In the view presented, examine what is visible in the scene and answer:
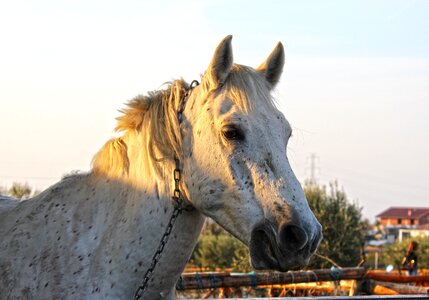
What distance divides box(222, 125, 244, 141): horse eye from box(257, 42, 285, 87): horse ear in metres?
0.54

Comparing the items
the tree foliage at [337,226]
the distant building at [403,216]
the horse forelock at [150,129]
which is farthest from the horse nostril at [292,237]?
the distant building at [403,216]

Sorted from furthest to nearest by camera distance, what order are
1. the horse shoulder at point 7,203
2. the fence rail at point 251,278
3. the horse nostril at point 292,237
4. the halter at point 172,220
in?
the fence rail at point 251,278 → the horse shoulder at point 7,203 → the halter at point 172,220 → the horse nostril at point 292,237

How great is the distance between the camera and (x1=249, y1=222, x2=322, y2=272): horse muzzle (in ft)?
10.2

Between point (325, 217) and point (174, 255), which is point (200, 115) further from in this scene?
point (325, 217)

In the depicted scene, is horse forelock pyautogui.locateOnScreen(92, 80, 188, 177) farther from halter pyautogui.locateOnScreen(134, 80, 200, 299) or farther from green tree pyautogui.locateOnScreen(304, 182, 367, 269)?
green tree pyautogui.locateOnScreen(304, 182, 367, 269)

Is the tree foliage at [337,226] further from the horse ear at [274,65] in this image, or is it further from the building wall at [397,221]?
the building wall at [397,221]

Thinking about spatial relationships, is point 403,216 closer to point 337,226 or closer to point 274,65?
point 337,226

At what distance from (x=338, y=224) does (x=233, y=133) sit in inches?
840

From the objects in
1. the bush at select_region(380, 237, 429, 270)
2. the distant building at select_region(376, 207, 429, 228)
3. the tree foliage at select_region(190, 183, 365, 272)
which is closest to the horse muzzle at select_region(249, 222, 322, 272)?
the tree foliage at select_region(190, 183, 365, 272)

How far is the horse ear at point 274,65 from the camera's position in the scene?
3.84 meters

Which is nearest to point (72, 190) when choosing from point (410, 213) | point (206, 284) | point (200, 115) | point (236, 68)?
point (200, 115)

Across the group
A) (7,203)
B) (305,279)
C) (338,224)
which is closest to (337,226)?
(338,224)

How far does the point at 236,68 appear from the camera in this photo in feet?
11.9

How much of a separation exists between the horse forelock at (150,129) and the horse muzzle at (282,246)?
66cm
